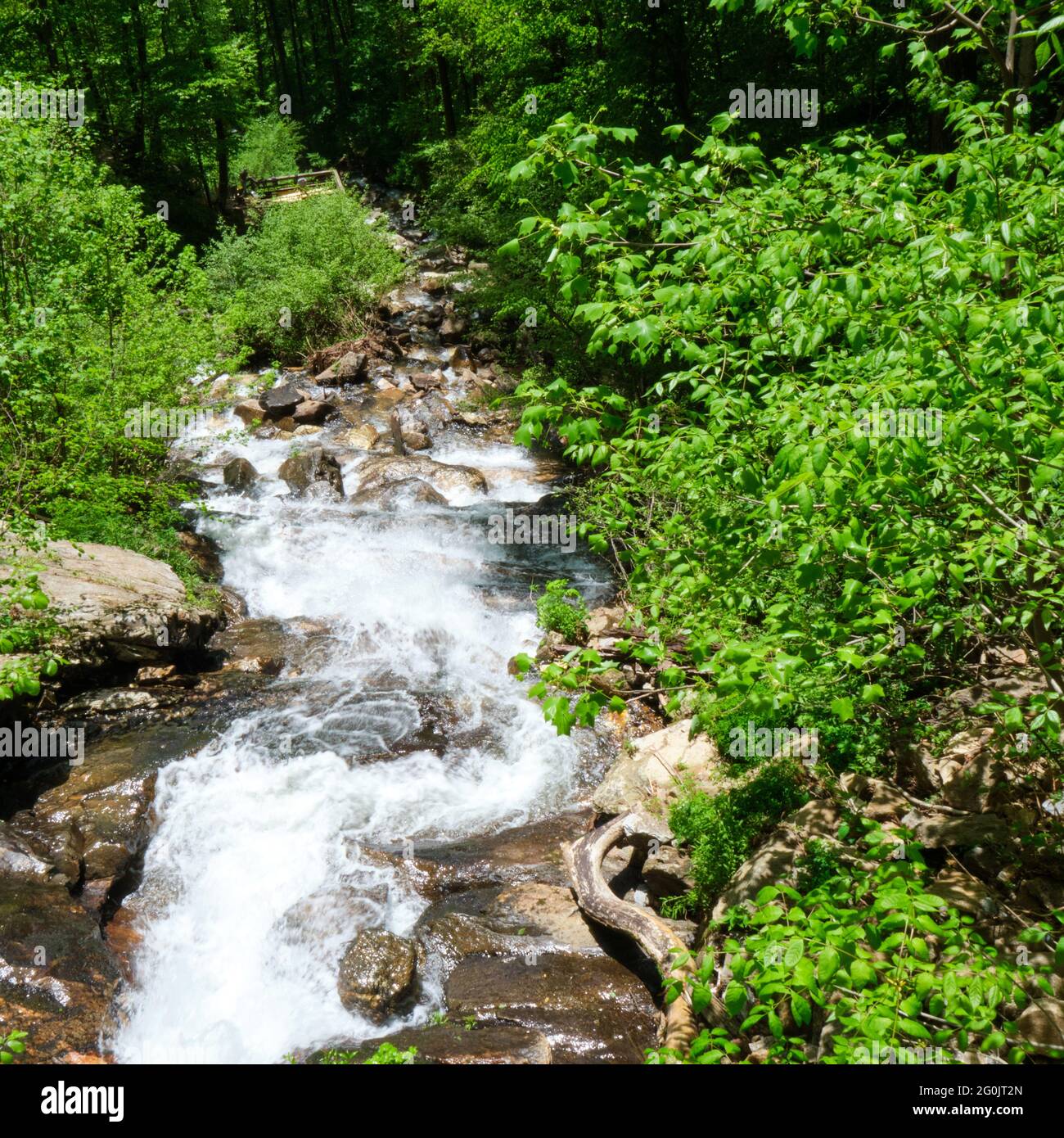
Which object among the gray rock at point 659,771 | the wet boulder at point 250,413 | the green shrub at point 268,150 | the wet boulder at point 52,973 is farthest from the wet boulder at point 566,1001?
the green shrub at point 268,150

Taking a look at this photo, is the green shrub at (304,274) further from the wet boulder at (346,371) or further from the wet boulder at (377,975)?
the wet boulder at (377,975)

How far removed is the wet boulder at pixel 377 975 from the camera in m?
6.32

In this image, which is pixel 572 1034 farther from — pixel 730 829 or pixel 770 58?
pixel 770 58

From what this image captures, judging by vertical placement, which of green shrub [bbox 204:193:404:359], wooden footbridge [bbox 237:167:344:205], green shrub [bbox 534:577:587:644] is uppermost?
wooden footbridge [bbox 237:167:344:205]

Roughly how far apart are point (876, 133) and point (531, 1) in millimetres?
8062

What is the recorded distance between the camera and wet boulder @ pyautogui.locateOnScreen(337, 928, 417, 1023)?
632 cm

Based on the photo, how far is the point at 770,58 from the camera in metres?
13.9

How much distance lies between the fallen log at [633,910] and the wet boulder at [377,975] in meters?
1.56

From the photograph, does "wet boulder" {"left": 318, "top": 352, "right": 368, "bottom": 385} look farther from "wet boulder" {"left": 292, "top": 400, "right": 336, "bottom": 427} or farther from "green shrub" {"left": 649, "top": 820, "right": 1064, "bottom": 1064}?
"green shrub" {"left": 649, "top": 820, "right": 1064, "bottom": 1064}

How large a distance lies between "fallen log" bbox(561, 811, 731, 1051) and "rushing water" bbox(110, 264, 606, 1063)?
1420mm

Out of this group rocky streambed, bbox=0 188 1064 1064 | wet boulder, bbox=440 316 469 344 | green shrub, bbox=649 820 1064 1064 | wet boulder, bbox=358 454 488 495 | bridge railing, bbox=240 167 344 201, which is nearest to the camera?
green shrub, bbox=649 820 1064 1064

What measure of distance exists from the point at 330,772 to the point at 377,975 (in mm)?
2873

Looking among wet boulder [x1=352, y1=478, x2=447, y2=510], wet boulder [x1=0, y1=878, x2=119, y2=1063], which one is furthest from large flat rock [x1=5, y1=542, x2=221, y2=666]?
wet boulder [x1=352, y1=478, x2=447, y2=510]

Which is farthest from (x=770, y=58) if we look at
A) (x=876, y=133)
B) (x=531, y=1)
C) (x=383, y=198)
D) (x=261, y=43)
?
(x=261, y=43)
